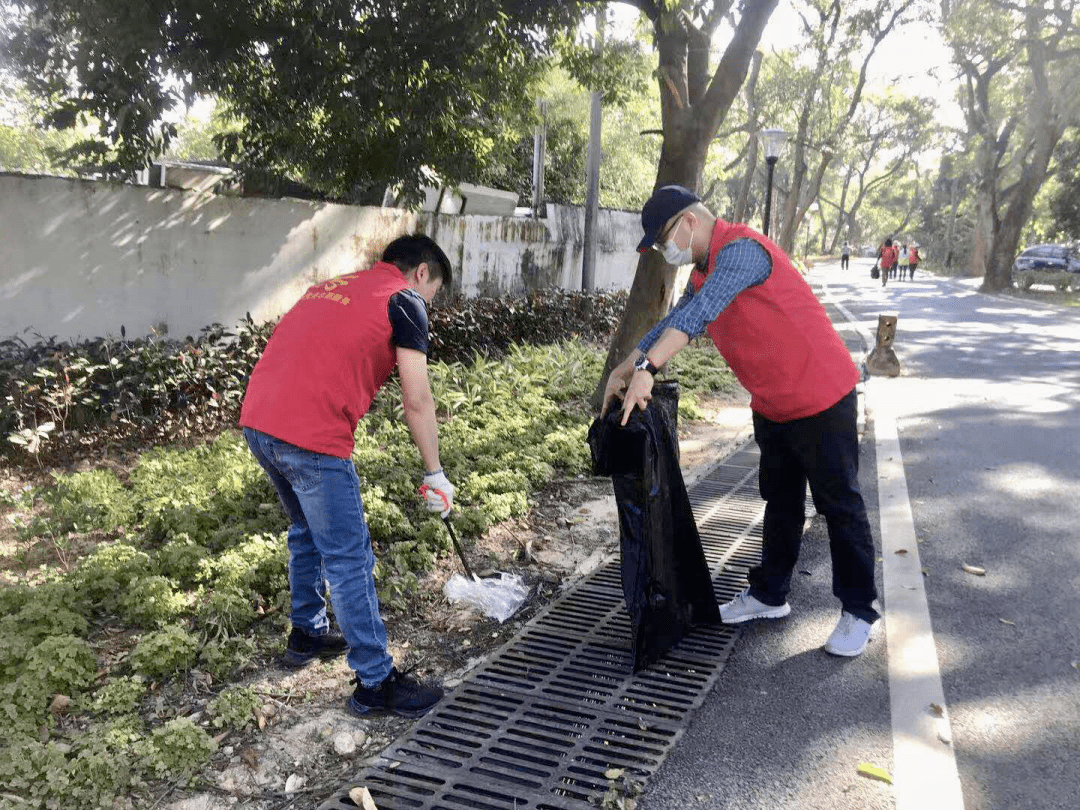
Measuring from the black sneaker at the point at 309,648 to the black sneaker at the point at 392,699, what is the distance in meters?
0.42

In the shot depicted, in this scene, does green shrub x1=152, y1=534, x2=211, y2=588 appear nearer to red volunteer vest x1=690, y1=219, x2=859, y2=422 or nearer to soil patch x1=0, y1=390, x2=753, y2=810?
soil patch x1=0, y1=390, x2=753, y2=810

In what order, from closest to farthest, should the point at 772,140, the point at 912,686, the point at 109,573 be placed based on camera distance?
the point at 912,686 < the point at 109,573 < the point at 772,140

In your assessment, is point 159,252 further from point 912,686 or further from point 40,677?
point 912,686

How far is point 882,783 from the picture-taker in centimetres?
286

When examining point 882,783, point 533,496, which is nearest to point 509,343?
point 533,496

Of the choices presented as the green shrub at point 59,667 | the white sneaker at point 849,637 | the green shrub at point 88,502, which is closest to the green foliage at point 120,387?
the green shrub at point 88,502

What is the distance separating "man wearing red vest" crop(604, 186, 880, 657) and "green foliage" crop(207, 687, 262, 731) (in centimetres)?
178

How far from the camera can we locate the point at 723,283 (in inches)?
133

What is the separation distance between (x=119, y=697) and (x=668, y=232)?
2.78 m

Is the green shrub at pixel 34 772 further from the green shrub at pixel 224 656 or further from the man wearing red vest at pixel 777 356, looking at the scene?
the man wearing red vest at pixel 777 356

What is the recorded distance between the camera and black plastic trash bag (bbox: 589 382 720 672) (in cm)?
362

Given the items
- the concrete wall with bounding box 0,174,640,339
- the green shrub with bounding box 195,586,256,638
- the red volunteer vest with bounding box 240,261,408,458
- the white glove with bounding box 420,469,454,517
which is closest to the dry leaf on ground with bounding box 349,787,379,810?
the white glove with bounding box 420,469,454,517

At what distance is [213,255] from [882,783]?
287 inches

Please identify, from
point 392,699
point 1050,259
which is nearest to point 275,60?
point 392,699
